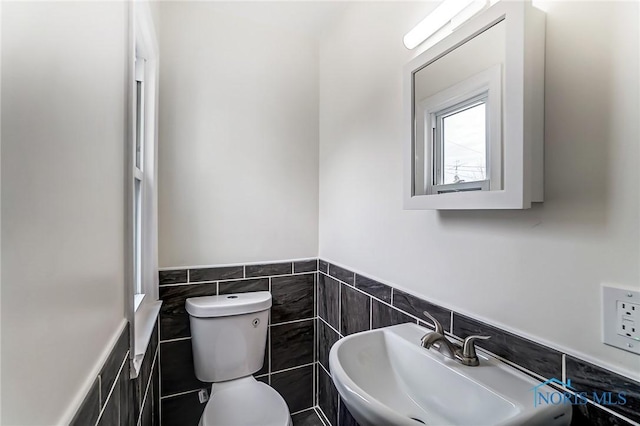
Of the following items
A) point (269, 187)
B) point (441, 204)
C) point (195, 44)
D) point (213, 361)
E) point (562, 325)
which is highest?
point (195, 44)

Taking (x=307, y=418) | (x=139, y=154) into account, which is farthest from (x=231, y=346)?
(x=139, y=154)

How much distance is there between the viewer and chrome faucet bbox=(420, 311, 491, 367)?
0.87 metres

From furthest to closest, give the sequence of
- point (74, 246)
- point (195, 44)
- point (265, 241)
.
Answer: point (265, 241) < point (195, 44) < point (74, 246)

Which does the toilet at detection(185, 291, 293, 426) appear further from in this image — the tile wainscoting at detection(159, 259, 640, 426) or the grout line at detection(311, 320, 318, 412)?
the grout line at detection(311, 320, 318, 412)

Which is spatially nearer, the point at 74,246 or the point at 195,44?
the point at 74,246

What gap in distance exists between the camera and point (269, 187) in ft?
6.14

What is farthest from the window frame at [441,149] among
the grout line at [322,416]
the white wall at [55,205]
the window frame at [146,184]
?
the grout line at [322,416]

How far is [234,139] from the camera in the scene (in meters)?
1.78

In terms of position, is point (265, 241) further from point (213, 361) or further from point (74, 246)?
point (74, 246)

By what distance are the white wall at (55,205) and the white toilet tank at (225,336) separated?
31.3 inches

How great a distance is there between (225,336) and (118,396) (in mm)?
804

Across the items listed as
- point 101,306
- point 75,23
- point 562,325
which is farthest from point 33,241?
point 562,325

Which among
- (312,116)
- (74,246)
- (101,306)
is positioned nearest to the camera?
(74,246)

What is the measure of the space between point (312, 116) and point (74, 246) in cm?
164
